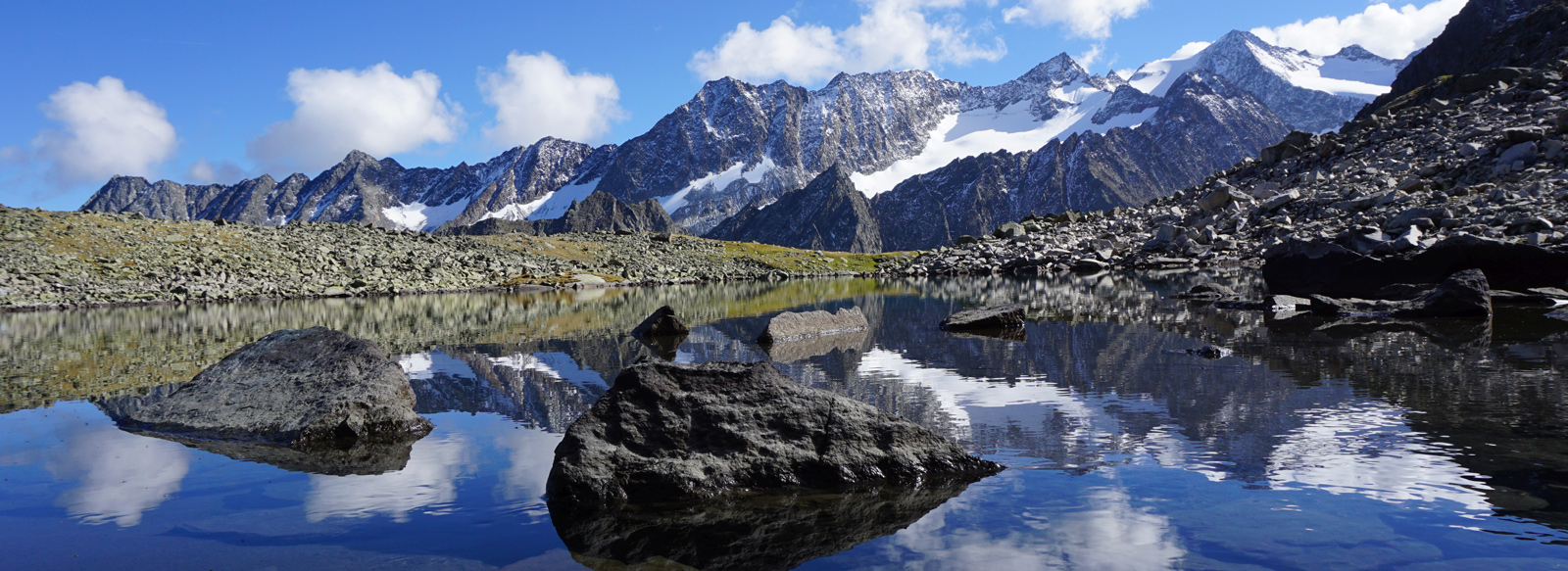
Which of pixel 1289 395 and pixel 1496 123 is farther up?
pixel 1496 123

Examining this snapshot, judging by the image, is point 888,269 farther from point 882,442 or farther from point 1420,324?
point 882,442

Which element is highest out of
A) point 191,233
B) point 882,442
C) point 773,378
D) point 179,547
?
point 191,233

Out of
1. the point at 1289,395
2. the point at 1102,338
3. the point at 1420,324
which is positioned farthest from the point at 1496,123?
the point at 1289,395

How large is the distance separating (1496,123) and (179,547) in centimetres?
8815

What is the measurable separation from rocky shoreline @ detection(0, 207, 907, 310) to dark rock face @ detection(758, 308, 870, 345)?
49.6 meters

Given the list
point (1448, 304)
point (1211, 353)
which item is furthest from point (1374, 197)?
point (1211, 353)

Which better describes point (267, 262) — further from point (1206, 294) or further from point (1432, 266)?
point (1432, 266)

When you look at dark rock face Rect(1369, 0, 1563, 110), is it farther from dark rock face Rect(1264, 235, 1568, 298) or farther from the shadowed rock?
the shadowed rock

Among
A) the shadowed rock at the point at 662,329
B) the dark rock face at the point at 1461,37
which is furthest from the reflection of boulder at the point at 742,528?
the dark rock face at the point at 1461,37

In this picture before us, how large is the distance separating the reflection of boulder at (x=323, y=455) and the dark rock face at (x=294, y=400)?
248 millimetres

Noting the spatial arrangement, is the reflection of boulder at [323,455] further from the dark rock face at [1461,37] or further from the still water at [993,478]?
the dark rock face at [1461,37]

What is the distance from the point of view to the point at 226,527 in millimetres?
7125

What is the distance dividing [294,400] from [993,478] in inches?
396

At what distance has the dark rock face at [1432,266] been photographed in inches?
1086
